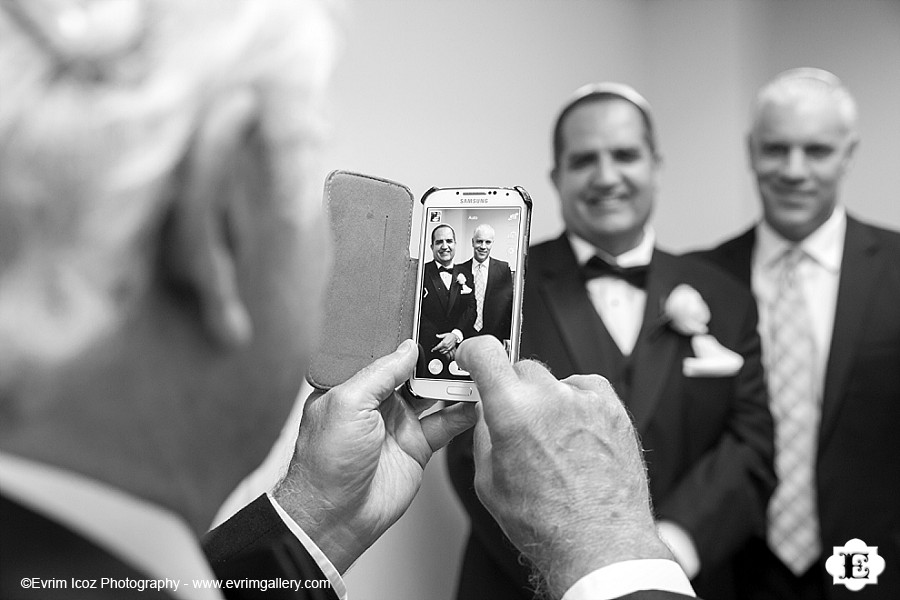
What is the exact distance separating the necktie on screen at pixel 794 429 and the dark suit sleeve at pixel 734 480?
0.33 feet

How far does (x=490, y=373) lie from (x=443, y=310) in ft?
0.65

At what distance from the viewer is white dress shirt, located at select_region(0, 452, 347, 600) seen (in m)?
0.43

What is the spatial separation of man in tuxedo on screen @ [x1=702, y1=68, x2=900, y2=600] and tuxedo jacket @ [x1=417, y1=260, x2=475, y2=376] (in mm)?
1278

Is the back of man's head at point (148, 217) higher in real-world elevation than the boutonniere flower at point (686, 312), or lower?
higher

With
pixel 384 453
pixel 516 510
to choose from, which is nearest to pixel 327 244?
pixel 516 510

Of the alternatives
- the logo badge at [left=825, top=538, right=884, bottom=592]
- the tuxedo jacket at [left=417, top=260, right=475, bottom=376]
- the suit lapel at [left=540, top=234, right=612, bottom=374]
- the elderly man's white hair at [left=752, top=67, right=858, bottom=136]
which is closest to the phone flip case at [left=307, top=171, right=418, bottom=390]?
the tuxedo jacket at [left=417, top=260, right=475, bottom=376]

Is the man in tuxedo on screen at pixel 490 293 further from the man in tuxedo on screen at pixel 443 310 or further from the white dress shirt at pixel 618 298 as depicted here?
the white dress shirt at pixel 618 298

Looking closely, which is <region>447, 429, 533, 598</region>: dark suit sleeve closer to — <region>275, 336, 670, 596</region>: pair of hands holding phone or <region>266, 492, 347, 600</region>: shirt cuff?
<region>275, 336, 670, 596</region>: pair of hands holding phone

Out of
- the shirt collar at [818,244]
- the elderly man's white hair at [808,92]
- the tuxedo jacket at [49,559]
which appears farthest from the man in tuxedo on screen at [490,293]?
the elderly man's white hair at [808,92]

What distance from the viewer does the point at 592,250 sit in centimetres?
208

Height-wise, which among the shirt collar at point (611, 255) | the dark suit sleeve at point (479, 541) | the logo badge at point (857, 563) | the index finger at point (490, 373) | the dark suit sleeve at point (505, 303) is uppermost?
the dark suit sleeve at point (505, 303)

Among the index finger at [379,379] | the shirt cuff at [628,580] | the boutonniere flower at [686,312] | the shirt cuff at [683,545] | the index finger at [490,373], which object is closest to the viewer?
the shirt cuff at [628,580]

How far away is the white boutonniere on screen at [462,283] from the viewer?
109 centimetres

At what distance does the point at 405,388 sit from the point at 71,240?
2.40ft
